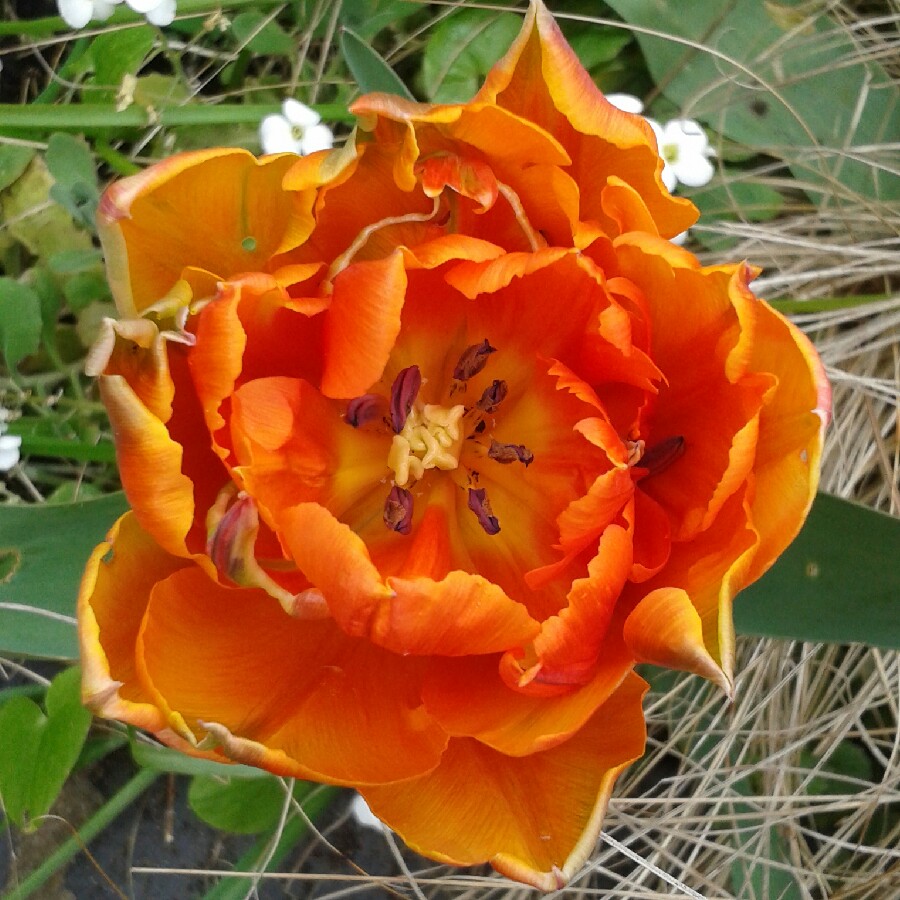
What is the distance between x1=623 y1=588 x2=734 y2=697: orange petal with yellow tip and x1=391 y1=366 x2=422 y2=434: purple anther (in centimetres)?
21

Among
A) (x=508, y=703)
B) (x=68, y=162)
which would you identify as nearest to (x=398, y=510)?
(x=508, y=703)

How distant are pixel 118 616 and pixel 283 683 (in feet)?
0.34

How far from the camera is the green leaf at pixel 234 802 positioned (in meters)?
→ 0.88

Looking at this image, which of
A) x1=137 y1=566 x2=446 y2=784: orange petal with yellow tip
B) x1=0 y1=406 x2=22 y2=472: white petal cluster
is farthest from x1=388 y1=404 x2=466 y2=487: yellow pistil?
x1=0 y1=406 x2=22 y2=472: white petal cluster

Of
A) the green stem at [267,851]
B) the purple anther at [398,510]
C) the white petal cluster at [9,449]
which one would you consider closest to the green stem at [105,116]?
the white petal cluster at [9,449]

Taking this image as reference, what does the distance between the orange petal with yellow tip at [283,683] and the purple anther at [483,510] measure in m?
0.10

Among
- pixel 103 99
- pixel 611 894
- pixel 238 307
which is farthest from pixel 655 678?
pixel 103 99

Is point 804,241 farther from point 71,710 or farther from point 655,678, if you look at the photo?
point 71,710

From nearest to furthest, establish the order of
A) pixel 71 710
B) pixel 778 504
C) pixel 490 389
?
1. pixel 778 504
2. pixel 490 389
3. pixel 71 710

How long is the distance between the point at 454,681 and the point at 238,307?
0.25 meters

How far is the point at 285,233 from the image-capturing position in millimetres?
553

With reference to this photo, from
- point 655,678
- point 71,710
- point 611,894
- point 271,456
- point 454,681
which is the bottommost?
point 611,894

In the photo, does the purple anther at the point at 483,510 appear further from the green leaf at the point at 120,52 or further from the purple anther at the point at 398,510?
the green leaf at the point at 120,52

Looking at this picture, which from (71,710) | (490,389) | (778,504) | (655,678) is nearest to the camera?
(778,504)
